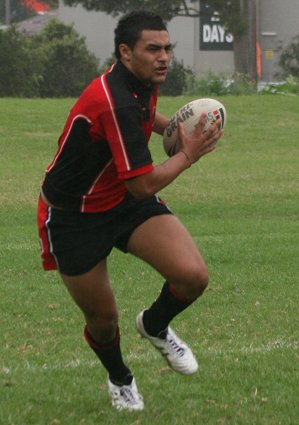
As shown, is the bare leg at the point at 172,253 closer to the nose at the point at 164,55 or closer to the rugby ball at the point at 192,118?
the rugby ball at the point at 192,118

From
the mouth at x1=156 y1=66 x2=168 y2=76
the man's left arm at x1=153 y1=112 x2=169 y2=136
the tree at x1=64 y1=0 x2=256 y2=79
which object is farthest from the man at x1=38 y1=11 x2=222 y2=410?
the tree at x1=64 y1=0 x2=256 y2=79

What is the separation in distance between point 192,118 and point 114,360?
1.40 m

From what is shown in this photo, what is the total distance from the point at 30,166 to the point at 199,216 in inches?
258

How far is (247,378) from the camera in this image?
23.8 ft

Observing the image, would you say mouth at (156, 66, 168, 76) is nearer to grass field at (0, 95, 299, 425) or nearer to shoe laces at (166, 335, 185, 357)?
shoe laces at (166, 335, 185, 357)

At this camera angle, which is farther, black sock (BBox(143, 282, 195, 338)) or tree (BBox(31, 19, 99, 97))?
tree (BBox(31, 19, 99, 97))

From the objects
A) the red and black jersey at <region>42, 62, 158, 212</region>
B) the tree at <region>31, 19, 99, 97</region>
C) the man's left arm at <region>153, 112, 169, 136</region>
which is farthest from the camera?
the tree at <region>31, 19, 99, 97</region>

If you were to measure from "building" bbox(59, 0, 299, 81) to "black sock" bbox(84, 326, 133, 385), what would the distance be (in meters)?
52.8

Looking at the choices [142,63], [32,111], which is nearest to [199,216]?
[142,63]

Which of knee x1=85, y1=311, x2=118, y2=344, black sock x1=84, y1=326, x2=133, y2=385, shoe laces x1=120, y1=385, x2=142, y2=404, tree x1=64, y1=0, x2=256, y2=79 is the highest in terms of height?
knee x1=85, y1=311, x2=118, y2=344

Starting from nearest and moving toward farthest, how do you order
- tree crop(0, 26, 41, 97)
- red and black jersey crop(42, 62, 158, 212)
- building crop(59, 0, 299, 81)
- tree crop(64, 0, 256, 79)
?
red and black jersey crop(42, 62, 158, 212) → tree crop(0, 26, 41, 97) → tree crop(64, 0, 256, 79) → building crop(59, 0, 299, 81)

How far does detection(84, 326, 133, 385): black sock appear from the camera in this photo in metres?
6.79

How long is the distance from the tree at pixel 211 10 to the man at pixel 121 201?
4159 centimetres

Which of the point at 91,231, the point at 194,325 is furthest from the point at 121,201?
the point at 194,325
